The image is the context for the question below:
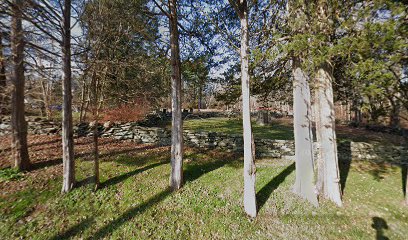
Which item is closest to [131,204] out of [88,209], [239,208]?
[88,209]

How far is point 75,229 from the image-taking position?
12.1 ft

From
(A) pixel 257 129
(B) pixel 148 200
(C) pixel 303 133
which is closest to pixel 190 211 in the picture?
(B) pixel 148 200

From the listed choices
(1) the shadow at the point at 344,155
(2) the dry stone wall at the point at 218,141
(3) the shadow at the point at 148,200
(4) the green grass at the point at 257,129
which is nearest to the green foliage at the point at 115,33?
(3) the shadow at the point at 148,200

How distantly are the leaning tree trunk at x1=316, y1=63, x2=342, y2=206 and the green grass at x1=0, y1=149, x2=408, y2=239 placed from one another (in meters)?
0.41

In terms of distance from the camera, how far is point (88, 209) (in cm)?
420

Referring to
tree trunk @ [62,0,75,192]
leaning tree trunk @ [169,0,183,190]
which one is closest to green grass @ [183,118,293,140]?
leaning tree trunk @ [169,0,183,190]

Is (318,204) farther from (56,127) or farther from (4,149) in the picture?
(56,127)

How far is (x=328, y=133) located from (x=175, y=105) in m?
3.88

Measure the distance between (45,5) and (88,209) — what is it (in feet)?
15.0

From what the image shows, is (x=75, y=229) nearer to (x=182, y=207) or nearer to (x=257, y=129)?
(x=182, y=207)

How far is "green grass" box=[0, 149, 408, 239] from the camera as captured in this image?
3689mm

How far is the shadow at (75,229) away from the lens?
3.51 m

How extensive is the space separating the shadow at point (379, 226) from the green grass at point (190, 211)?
19mm

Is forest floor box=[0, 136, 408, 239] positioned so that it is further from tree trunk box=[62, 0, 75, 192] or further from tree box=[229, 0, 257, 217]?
tree box=[229, 0, 257, 217]
